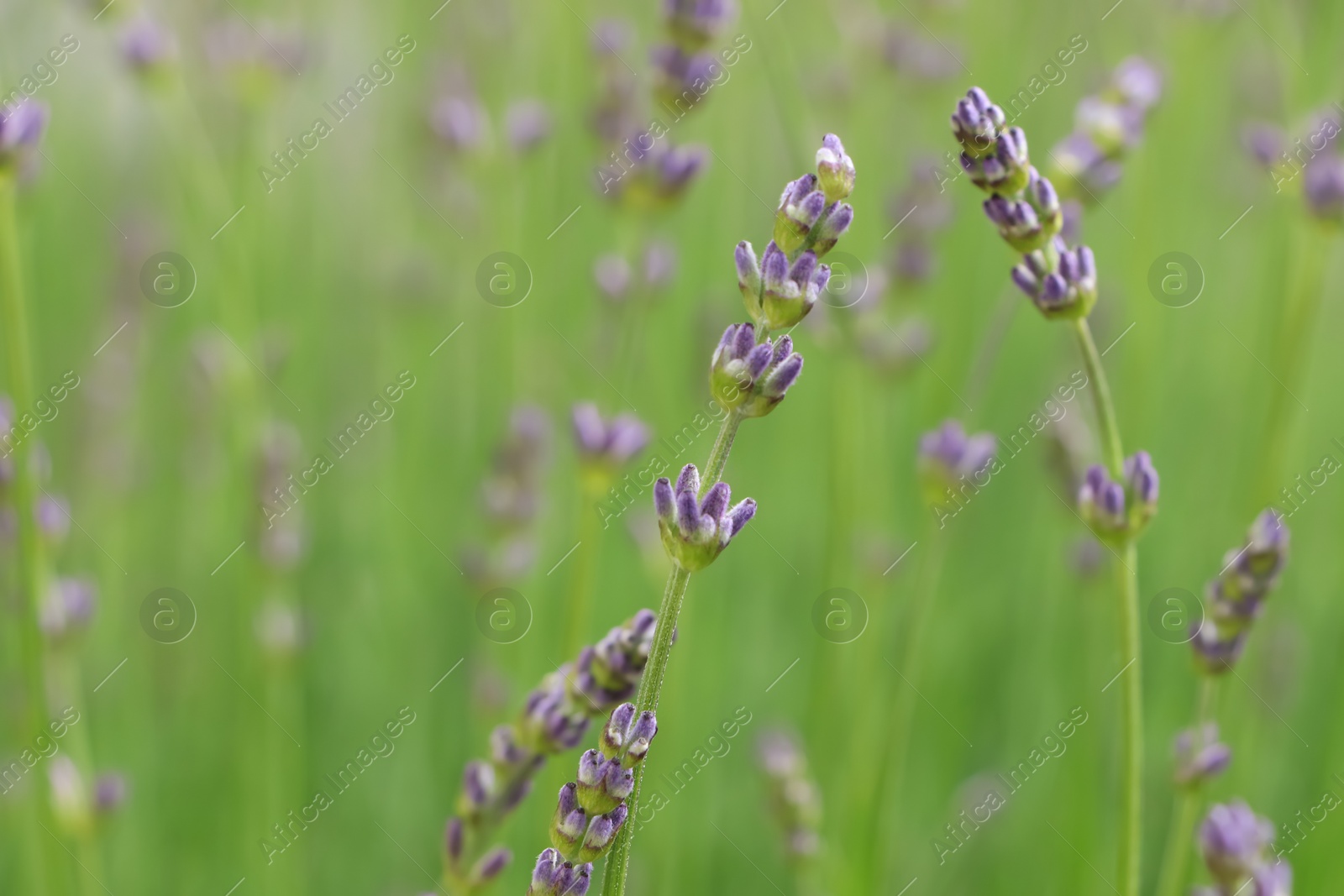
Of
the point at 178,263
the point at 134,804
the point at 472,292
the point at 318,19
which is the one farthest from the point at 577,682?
the point at 318,19

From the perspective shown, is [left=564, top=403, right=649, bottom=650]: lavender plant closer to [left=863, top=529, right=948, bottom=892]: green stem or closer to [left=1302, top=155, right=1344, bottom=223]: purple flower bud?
[left=863, top=529, right=948, bottom=892]: green stem

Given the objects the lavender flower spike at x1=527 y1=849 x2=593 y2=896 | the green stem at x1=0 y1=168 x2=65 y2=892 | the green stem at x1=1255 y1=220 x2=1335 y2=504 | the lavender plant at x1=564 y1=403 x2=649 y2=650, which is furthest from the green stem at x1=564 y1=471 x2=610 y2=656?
the green stem at x1=1255 y1=220 x2=1335 y2=504

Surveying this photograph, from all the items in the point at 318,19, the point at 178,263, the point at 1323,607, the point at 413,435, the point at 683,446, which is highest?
the point at 318,19

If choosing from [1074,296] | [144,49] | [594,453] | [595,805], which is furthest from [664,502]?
[144,49]

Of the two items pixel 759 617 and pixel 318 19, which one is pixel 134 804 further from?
pixel 318 19

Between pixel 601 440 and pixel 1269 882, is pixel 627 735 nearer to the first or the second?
pixel 1269 882
